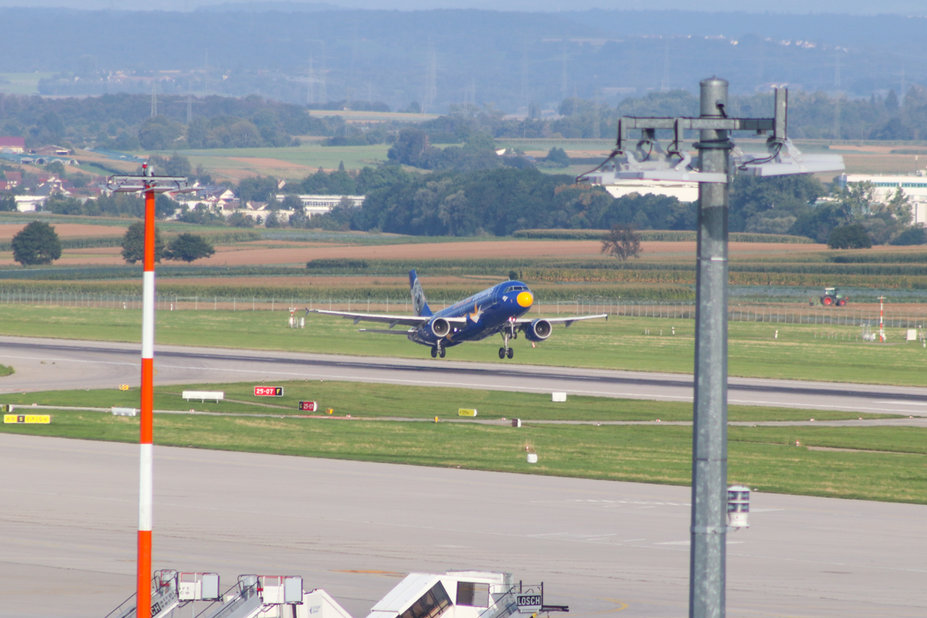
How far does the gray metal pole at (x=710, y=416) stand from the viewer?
53.6ft

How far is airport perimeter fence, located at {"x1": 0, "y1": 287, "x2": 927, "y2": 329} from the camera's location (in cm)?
15050

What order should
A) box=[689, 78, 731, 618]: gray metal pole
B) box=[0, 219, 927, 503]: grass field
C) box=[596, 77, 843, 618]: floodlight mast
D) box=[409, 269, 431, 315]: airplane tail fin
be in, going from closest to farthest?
box=[596, 77, 843, 618]: floodlight mast < box=[689, 78, 731, 618]: gray metal pole < box=[0, 219, 927, 503]: grass field < box=[409, 269, 431, 315]: airplane tail fin

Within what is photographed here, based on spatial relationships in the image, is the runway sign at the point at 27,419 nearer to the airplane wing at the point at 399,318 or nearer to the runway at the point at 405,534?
the runway at the point at 405,534

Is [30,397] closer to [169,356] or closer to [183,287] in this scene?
[169,356]

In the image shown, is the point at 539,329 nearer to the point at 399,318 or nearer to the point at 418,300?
the point at 399,318

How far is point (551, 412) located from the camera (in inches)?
3039

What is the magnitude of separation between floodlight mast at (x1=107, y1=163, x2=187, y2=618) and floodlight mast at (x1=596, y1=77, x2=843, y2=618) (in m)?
9.88

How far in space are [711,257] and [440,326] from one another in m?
84.8

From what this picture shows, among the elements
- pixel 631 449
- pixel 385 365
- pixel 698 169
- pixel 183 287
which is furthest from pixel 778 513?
pixel 183 287

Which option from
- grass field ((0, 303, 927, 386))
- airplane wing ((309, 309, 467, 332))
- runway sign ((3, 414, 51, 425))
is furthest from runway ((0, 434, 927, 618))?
grass field ((0, 303, 927, 386))

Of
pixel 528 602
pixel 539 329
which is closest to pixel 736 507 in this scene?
pixel 528 602

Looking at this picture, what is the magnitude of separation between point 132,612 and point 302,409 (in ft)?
164

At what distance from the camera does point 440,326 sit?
101m

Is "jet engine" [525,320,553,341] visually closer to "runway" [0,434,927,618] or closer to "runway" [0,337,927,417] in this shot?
"runway" [0,337,927,417]
